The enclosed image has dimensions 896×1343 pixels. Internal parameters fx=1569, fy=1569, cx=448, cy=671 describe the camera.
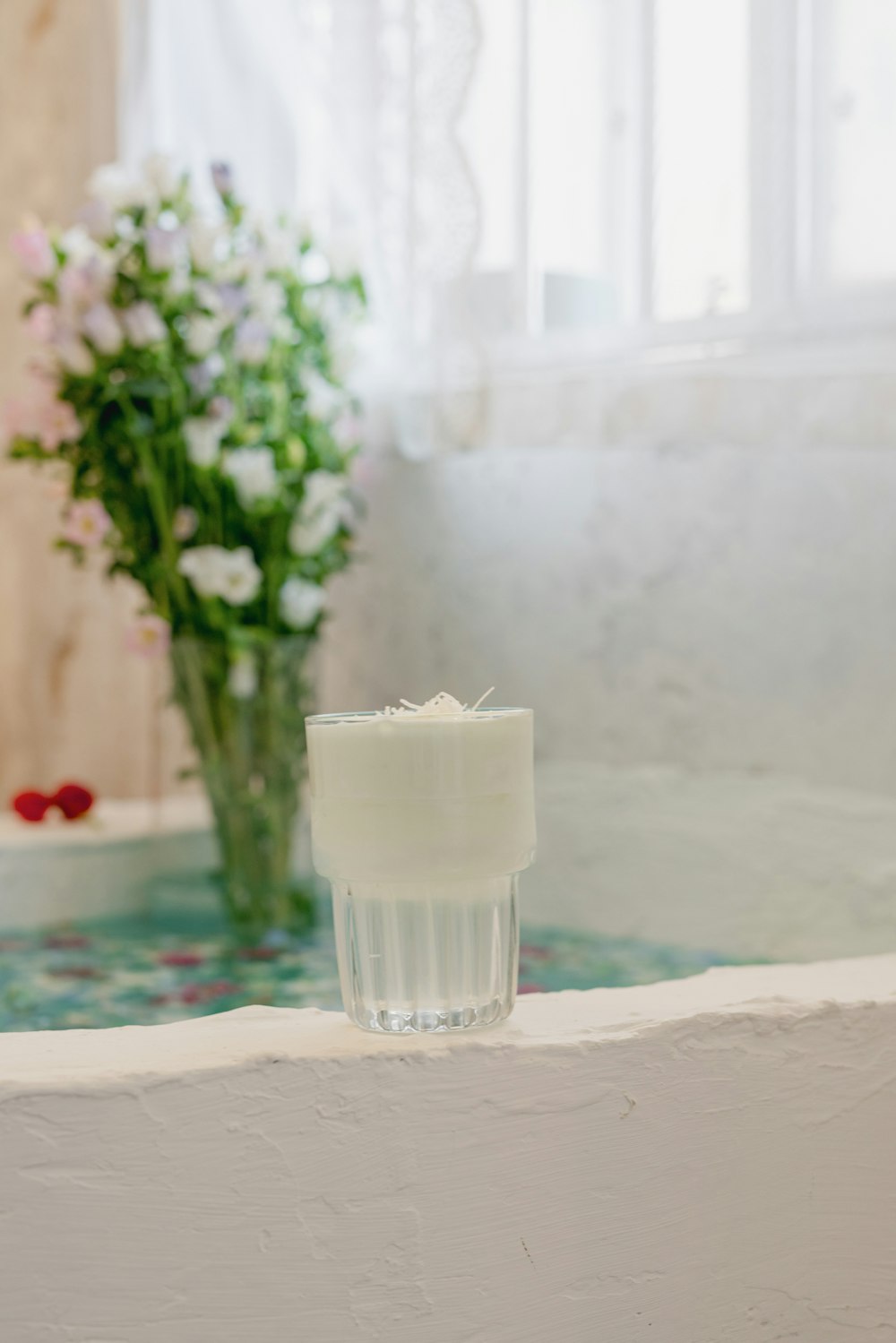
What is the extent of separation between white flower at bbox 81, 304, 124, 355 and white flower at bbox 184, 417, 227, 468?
9cm

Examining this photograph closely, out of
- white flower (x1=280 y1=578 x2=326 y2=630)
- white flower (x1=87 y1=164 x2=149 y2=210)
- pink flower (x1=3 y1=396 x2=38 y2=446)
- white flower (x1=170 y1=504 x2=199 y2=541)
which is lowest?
white flower (x1=280 y1=578 x2=326 y2=630)

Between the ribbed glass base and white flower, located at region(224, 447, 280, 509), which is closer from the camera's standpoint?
the ribbed glass base

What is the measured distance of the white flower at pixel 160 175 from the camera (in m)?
1.45

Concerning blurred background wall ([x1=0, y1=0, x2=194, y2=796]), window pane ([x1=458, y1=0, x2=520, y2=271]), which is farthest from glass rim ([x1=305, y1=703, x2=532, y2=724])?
blurred background wall ([x1=0, y1=0, x2=194, y2=796])

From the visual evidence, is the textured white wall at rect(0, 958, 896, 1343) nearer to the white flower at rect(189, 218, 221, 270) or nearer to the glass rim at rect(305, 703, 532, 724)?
the glass rim at rect(305, 703, 532, 724)

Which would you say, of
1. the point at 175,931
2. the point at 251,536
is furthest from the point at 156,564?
the point at 175,931

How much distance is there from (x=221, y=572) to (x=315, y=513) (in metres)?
0.11

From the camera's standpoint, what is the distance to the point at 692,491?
1446 millimetres

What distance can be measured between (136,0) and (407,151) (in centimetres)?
56

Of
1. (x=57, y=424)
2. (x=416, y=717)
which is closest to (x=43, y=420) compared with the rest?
(x=57, y=424)

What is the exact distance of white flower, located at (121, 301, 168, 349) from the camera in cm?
139

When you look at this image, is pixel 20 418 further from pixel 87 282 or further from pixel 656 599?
pixel 656 599

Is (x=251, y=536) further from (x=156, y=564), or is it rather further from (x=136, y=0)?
(x=136, y=0)

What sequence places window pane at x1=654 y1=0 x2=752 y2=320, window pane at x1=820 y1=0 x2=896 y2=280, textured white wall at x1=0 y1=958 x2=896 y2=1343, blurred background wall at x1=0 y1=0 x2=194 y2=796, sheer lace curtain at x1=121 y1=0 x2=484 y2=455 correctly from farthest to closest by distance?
blurred background wall at x1=0 y1=0 x2=194 y2=796, sheer lace curtain at x1=121 y1=0 x2=484 y2=455, window pane at x1=654 y1=0 x2=752 y2=320, window pane at x1=820 y1=0 x2=896 y2=280, textured white wall at x1=0 y1=958 x2=896 y2=1343
